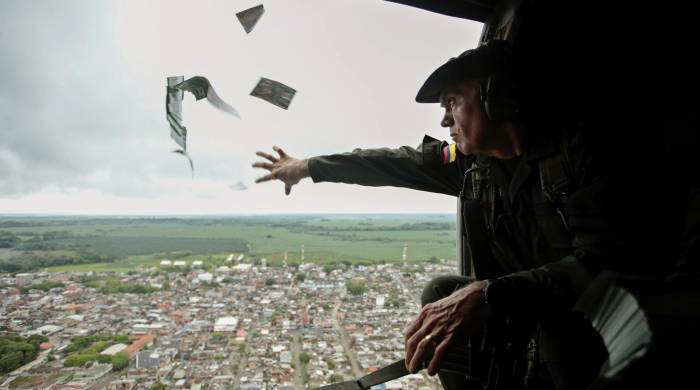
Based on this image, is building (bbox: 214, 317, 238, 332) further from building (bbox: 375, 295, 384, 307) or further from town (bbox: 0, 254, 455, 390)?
building (bbox: 375, 295, 384, 307)

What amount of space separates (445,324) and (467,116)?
2.23ft

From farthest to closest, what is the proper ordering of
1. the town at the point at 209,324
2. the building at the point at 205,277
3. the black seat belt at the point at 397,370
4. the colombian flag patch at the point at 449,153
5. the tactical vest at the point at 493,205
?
the building at the point at 205,277 → the town at the point at 209,324 → the colombian flag patch at the point at 449,153 → the black seat belt at the point at 397,370 → the tactical vest at the point at 493,205

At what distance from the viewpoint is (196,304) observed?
1991mm

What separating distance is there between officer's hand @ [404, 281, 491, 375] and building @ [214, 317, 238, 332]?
4.19 feet

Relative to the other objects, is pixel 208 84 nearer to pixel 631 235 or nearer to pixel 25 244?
pixel 25 244

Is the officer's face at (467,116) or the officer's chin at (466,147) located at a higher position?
the officer's face at (467,116)

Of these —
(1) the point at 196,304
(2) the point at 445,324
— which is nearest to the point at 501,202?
(2) the point at 445,324

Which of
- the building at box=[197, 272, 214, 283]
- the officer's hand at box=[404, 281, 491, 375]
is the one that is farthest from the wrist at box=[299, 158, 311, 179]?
the building at box=[197, 272, 214, 283]

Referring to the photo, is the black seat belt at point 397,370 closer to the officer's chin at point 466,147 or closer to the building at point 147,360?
the officer's chin at point 466,147

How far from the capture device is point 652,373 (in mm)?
390

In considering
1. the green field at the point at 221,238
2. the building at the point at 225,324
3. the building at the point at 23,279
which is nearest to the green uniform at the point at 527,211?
the green field at the point at 221,238

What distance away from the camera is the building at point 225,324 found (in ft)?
6.40

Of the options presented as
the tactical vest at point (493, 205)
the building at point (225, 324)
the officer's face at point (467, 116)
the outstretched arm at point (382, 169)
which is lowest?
the building at point (225, 324)

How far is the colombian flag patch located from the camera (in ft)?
5.01
